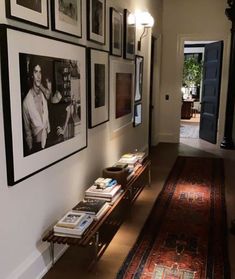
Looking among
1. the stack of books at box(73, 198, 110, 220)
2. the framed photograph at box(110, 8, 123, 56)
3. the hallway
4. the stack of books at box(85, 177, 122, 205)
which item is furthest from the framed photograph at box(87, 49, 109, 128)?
the hallway

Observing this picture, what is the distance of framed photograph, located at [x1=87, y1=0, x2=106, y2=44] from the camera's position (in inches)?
110

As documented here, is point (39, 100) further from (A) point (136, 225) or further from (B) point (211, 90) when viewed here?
(B) point (211, 90)

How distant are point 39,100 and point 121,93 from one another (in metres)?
1.98

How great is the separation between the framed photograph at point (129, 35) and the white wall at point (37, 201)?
0.61 metres

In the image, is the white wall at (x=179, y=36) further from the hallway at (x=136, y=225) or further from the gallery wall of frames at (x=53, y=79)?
the gallery wall of frames at (x=53, y=79)

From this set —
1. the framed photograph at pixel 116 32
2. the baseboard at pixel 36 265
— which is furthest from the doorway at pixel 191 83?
the baseboard at pixel 36 265

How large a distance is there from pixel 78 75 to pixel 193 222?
184cm

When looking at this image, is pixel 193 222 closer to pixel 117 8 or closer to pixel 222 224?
pixel 222 224

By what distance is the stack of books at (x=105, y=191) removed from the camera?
2.78 metres

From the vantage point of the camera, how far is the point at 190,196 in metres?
3.97

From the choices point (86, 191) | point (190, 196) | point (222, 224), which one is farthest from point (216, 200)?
point (86, 191)

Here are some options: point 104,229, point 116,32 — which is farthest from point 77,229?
point 116,32

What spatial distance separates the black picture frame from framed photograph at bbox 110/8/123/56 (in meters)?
1.17

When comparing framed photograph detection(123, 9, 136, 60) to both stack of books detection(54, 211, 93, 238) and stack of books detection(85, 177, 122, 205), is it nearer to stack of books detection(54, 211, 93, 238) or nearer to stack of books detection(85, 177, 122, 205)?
stack of books detection(85, 177, 122, 205)
